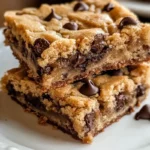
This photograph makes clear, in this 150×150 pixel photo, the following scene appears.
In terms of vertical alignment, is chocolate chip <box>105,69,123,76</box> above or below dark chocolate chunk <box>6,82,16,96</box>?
above

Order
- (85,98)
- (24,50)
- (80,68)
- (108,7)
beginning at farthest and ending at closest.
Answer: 1. (108,7)
2. (24,50)
3. (80,68)
4. (85,98)

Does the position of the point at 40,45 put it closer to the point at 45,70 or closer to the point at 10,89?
the point at 45,70

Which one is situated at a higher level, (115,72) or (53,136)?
(115,72)

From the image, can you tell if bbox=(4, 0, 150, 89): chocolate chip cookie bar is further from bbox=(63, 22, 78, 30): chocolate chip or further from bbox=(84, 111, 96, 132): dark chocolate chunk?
bbox=(84, 111, 96, 132): dark chocolate chunk

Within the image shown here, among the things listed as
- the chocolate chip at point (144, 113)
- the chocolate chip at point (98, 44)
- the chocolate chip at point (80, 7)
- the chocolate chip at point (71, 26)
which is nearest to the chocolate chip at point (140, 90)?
the chocolate chip at point (144, 113)

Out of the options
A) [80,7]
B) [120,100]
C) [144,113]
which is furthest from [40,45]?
[144,113]

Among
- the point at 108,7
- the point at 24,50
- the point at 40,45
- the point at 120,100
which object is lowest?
the point at 120,100

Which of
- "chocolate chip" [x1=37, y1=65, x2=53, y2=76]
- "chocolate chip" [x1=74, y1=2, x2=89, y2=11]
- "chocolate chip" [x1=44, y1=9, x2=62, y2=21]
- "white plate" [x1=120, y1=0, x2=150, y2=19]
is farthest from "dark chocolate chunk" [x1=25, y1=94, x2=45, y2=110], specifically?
"white plate" [x1=120, y1=0, x2=150, y2=19]
